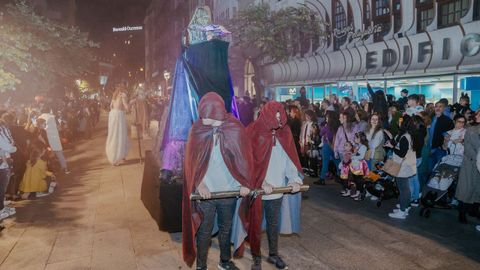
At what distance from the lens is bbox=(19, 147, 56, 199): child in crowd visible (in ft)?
25.7

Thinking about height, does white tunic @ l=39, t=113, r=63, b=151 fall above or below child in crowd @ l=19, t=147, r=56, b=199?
above

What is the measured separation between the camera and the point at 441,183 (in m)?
6.43

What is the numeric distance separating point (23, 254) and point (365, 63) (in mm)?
16198

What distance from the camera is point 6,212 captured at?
22.4 feet

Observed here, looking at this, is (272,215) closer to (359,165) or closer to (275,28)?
(359,165)

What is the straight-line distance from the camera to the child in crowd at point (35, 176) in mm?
7848

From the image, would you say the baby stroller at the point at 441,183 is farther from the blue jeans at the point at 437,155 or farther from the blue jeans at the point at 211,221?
the blue jeans at the point at 211,221

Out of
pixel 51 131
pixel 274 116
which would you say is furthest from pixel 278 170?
pixel 51 131

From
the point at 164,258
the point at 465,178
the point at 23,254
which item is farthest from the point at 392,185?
the point at 23,254

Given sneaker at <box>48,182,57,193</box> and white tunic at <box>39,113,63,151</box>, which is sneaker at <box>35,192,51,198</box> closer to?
sneaker at <box>48,182,57,193</box>

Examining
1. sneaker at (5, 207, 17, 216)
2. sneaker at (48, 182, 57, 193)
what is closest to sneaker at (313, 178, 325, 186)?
sneaker at (48, 182, 57, 193)

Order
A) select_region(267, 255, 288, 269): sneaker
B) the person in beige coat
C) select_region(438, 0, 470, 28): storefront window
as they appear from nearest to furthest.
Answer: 1. select_region(267, 255, 288, 269): sneaker
2. the person in beige coat
3. select_region(438, 0, 470, 28): storefront window

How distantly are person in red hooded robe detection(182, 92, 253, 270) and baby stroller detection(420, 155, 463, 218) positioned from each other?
13.1ft

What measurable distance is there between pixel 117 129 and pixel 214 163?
25.3ft
